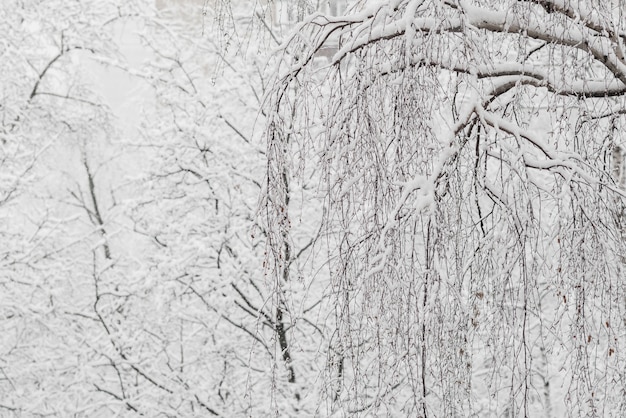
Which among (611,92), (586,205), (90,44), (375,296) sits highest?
(90,44)

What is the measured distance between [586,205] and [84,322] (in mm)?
8203

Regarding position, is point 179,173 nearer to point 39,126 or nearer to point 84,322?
point 84,322

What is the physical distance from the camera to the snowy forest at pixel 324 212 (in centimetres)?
300

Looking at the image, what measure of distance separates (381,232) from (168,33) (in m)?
7.79

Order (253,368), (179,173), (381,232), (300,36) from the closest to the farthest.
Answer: (381,232)
(300,36)
(253,368)
(179,173)

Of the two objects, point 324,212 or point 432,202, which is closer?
point 432,202

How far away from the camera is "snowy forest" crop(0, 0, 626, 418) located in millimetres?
2998

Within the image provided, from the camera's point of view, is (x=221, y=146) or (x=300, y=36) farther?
(x=221, y=146)

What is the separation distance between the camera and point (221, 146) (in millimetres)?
8883

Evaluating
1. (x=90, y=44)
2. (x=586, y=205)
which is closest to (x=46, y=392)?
(x=90, y=44)

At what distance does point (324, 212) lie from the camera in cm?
313

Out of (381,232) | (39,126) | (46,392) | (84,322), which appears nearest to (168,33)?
(39,126)

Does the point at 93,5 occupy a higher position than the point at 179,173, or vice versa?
the point at 93,5

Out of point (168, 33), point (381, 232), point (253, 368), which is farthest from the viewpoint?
point (168, 33)
